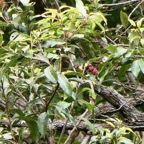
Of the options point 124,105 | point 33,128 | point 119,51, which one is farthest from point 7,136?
point 124,105

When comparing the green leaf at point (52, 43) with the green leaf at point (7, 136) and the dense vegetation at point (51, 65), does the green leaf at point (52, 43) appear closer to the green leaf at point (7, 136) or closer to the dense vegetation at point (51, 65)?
the dense vegetation at point (51, 65)

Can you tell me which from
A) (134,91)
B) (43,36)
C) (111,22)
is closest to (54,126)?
(134,91)

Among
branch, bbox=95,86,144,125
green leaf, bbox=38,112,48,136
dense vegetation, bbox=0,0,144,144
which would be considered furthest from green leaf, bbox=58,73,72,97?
branch, bbox=95,86,144,125

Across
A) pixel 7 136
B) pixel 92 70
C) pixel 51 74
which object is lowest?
pixel 7 136

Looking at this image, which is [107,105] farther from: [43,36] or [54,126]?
[43,36]

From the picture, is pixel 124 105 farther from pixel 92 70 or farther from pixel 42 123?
pixel 42 123

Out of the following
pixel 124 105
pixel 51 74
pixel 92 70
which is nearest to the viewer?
pixel 51 74

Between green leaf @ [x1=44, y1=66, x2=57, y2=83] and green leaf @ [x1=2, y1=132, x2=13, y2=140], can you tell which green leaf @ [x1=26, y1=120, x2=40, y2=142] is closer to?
green leaf @ [x1=2, y1=132, x2=13, y2=140]

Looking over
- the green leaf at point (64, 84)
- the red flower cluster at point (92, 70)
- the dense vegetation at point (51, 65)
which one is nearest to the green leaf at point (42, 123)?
the dense vegetation at point (51, 65)

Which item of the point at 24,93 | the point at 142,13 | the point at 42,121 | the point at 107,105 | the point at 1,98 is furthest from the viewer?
the point at 142,13

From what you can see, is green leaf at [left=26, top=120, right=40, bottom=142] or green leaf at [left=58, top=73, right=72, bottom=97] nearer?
green leaf at [left=58, top=73, right=72, bottom=97]

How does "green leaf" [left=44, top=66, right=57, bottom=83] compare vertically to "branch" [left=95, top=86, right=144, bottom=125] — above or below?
above

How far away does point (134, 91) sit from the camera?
1.96m

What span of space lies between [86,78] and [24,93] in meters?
0.31
